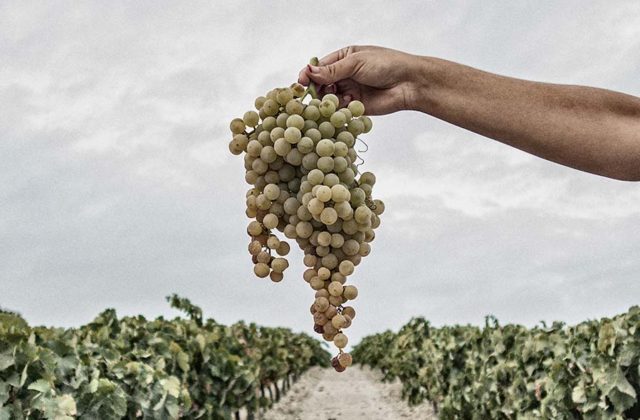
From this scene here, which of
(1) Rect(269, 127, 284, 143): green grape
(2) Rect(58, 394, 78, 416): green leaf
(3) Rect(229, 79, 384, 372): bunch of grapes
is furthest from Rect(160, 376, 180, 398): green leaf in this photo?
(1) Rect(269, 127, 284, 143): green grape

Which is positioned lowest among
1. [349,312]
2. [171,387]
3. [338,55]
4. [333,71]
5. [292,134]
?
[349,312]

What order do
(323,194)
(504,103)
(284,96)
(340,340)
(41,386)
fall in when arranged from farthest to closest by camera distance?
(41,386)
(504,103)
(284,96)
(340,340)
(323,194)

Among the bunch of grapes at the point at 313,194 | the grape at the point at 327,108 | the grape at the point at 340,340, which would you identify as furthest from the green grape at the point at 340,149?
the grape at the point at 340,340

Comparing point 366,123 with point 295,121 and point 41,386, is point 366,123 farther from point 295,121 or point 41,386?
point 41,386

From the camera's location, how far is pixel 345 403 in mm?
17531

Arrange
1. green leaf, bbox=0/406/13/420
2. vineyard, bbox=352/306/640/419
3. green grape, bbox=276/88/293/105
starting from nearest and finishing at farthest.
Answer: green grape, bbox=276/88/293/105 < green leaf, bbox=0/406/13/420 < vineyard, bbox=352/306/640/419

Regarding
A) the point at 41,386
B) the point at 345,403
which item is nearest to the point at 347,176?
the point at 41,386

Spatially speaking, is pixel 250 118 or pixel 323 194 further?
pixel 250 118

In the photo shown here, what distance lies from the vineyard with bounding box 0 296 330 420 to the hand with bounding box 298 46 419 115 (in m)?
3.39

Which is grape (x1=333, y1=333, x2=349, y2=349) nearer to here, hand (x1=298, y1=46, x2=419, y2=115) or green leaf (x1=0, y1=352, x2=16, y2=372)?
hand (x1=298, y1=46, x2=419, y2=115)

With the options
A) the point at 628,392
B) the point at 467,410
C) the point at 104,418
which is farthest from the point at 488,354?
the point at 104,418

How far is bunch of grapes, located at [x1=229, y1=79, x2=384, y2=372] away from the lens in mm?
2160

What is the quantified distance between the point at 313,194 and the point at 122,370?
4.85 meters

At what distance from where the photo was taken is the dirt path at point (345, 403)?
14.9 m
